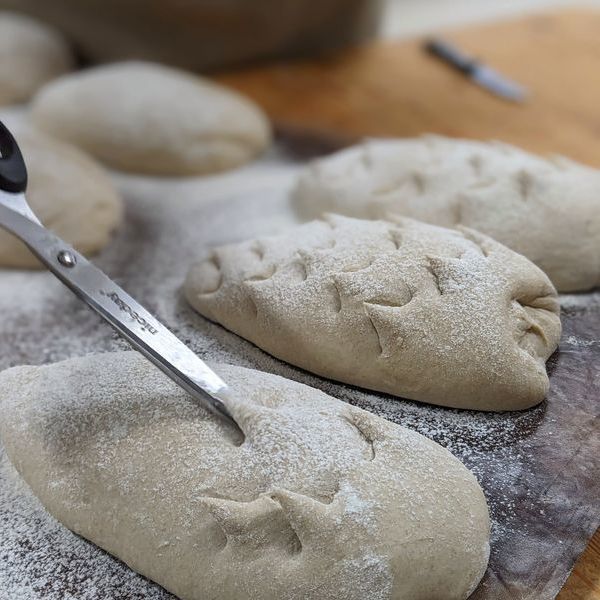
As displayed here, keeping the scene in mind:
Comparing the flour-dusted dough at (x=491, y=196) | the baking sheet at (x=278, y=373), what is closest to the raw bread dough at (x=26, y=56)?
the baking sheet at (x=278, y=373)

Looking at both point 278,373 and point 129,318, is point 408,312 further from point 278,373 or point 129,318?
point 129,318

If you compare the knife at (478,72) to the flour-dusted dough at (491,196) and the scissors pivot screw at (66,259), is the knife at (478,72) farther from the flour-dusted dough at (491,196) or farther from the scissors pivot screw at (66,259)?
the scissors pivot screw at (66,259)

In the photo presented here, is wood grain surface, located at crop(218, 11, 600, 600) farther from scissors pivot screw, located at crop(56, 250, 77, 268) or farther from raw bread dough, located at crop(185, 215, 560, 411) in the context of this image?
scissors pivot screw, located at crop(56, 250, 77, 268)

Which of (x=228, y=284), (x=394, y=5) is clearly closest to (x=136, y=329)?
(x=228, y=284)

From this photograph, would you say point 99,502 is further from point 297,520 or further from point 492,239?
point 492,239

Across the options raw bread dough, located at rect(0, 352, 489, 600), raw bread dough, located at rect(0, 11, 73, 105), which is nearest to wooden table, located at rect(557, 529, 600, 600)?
raw bread dough, located at rect(0, 352, 489, 600)

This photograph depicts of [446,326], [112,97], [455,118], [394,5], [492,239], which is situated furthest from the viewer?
[394,5]
